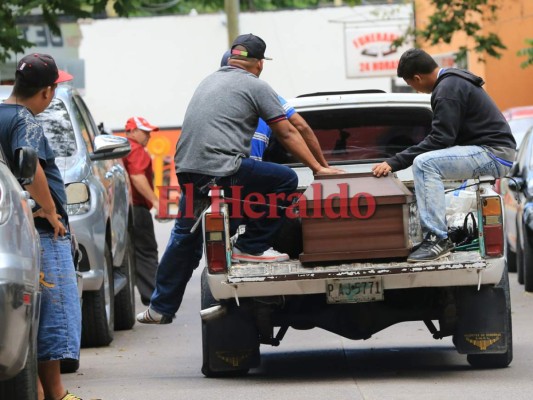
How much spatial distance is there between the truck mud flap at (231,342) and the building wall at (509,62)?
83.5 feet

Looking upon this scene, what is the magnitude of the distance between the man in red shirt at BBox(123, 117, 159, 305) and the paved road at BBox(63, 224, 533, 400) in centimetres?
168

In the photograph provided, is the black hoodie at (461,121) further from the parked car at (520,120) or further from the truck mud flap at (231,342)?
the parked car at (520,120)

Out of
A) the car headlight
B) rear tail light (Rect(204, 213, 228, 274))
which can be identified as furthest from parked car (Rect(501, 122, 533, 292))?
rear tail light (Rect(204, 213, 228, 274))

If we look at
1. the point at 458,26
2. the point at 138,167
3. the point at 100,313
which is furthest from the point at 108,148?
the point at 458,26

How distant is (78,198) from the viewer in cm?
1101

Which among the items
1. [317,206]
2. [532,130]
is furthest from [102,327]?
[532,130]

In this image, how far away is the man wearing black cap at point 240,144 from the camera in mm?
8930

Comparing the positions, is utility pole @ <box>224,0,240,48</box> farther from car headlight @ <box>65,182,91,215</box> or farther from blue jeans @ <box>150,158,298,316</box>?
blue jeans @ <box>150,158,298,316</box>

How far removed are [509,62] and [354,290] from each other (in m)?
28.1

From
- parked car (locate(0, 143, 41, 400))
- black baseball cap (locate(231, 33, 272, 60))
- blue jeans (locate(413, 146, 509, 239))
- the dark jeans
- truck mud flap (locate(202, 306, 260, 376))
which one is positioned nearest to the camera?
parked car (locate(0, 143, 41, 400))

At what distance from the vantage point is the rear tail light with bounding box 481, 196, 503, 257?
852cm

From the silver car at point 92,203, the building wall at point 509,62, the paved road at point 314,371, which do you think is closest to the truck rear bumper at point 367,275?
the paved road at point 314,371

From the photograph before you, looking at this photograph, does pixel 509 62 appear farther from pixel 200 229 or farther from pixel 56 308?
pixel 56 308

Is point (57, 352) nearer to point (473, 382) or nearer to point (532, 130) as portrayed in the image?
point (473, 382)
